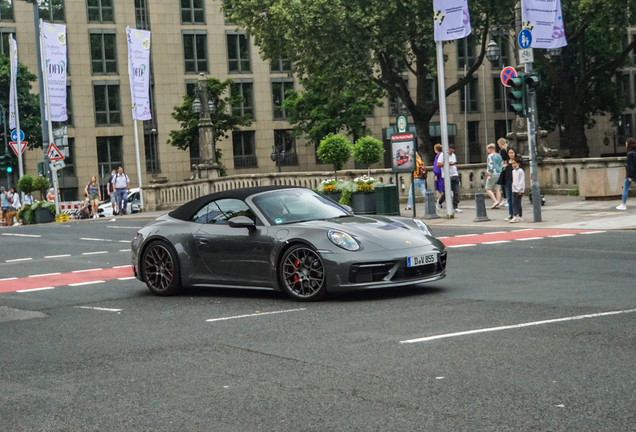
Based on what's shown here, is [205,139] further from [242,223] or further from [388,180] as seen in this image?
[242,223]

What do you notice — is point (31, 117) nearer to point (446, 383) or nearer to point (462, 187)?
point (462, 187)

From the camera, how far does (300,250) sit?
1057cm

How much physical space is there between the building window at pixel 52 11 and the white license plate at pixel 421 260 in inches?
2267

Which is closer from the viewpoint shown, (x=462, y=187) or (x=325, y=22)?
(x=462, y=187)

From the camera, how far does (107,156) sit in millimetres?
65438

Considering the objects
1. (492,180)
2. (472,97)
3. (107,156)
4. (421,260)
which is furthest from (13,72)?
(421,260)

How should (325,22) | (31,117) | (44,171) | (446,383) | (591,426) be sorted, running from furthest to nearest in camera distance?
(31,117), (44,171), (325,22), (446,383), (591,426)

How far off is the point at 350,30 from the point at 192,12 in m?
28.8

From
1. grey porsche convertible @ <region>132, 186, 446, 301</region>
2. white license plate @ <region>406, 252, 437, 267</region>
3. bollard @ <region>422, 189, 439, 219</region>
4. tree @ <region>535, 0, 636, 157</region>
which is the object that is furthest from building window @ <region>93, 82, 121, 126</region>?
white license plate @ <region>406, 252, 437, 267</region>

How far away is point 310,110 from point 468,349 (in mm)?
54682

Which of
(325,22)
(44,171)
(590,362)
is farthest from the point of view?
(44,171)

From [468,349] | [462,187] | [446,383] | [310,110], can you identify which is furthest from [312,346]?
[310,110]

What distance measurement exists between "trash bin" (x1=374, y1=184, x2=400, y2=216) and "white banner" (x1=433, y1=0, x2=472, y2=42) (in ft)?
13.6

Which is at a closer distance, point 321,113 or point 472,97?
point 321,113
